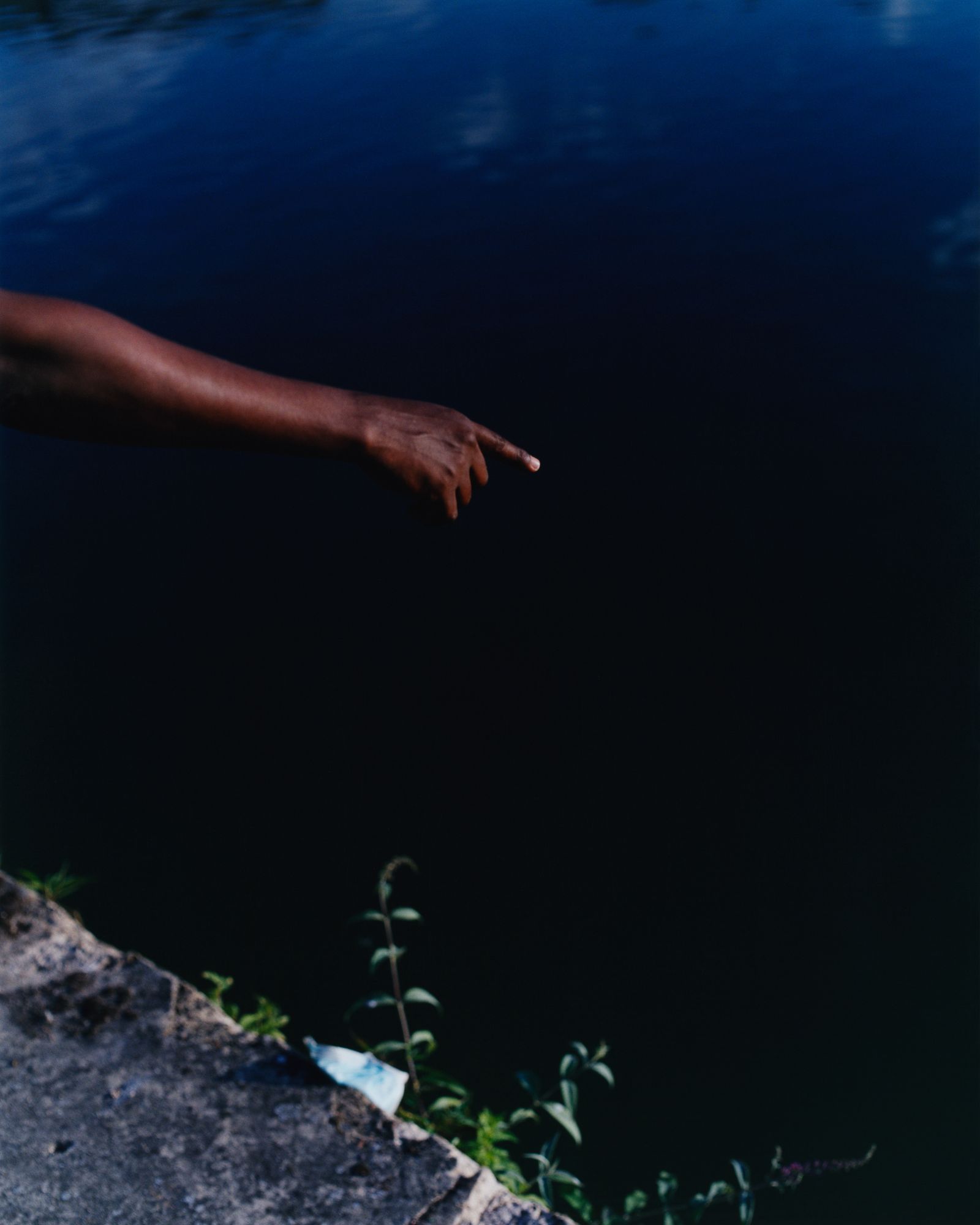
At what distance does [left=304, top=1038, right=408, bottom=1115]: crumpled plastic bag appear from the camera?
175 cm

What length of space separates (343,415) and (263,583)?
232 cm

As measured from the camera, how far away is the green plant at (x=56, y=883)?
2.85 meters

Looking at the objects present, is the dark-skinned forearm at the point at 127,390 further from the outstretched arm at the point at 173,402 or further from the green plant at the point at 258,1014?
the green plant at the point at 258,1014

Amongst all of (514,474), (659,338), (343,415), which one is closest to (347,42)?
(659,338)

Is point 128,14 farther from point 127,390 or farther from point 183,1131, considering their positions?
point 183,1131

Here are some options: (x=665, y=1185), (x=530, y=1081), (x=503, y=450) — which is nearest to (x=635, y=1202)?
(x=665, y=1185)

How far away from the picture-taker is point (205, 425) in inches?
52.1

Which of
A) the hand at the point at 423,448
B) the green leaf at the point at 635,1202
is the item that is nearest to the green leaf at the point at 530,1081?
the green leaf at the point at 635,1202

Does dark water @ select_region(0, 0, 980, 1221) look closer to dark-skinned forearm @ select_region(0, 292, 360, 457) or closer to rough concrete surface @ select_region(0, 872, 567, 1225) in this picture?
rough concrete surface @ select_region(0, 872, 567, 1225)

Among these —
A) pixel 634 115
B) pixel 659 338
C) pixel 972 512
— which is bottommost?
pixel 972 512

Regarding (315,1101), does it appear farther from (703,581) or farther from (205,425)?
(703,581)

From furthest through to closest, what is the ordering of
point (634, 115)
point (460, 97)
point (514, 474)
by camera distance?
1. point (460, 97)
2. point (634, 115)
3. point (514, 474)

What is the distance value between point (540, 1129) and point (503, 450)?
5.25 ft

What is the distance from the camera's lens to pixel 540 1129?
239 cm
